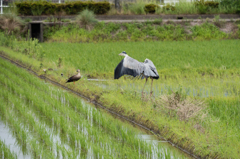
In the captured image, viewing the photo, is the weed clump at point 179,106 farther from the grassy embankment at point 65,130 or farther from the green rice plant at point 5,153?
the green rice plant at point 5,153

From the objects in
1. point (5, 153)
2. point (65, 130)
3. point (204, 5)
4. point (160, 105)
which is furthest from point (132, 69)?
point (204, 5)

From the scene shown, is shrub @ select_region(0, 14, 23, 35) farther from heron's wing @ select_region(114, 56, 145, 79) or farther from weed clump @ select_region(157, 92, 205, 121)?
weed clump @ select_region(157, 92, 205, 121)

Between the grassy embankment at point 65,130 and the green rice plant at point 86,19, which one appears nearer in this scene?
the grassy embankment at point 65,130

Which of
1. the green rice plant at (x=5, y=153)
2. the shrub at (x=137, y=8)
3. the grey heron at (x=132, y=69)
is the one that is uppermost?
the shrub at (x=137, y=8)

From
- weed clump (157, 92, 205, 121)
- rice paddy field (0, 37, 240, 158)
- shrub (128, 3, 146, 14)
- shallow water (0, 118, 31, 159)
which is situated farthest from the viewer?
shrub (128, 3, 146, 14)

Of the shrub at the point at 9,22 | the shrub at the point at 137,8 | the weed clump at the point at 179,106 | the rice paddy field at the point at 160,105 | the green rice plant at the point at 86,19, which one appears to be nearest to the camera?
the rice paddy field at the point at 160,105

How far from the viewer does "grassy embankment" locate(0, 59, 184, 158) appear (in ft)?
12.9

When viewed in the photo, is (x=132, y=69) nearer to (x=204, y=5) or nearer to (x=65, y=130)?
(x=65, y=130)

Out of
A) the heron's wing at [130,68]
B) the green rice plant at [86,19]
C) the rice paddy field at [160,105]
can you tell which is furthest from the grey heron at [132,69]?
the green rice plant at [86,19]

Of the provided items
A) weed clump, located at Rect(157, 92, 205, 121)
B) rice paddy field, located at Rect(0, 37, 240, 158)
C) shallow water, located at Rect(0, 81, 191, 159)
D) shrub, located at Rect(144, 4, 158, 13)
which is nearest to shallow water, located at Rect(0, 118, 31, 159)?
shallow water, located at Rect(0, 81, 191, 159)

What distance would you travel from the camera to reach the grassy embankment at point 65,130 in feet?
12.9

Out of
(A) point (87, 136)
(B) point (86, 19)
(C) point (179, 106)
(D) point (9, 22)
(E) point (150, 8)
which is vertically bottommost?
(A) point (87, 136)

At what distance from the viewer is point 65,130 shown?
473 centimetres

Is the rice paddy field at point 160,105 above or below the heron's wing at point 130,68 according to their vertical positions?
below
